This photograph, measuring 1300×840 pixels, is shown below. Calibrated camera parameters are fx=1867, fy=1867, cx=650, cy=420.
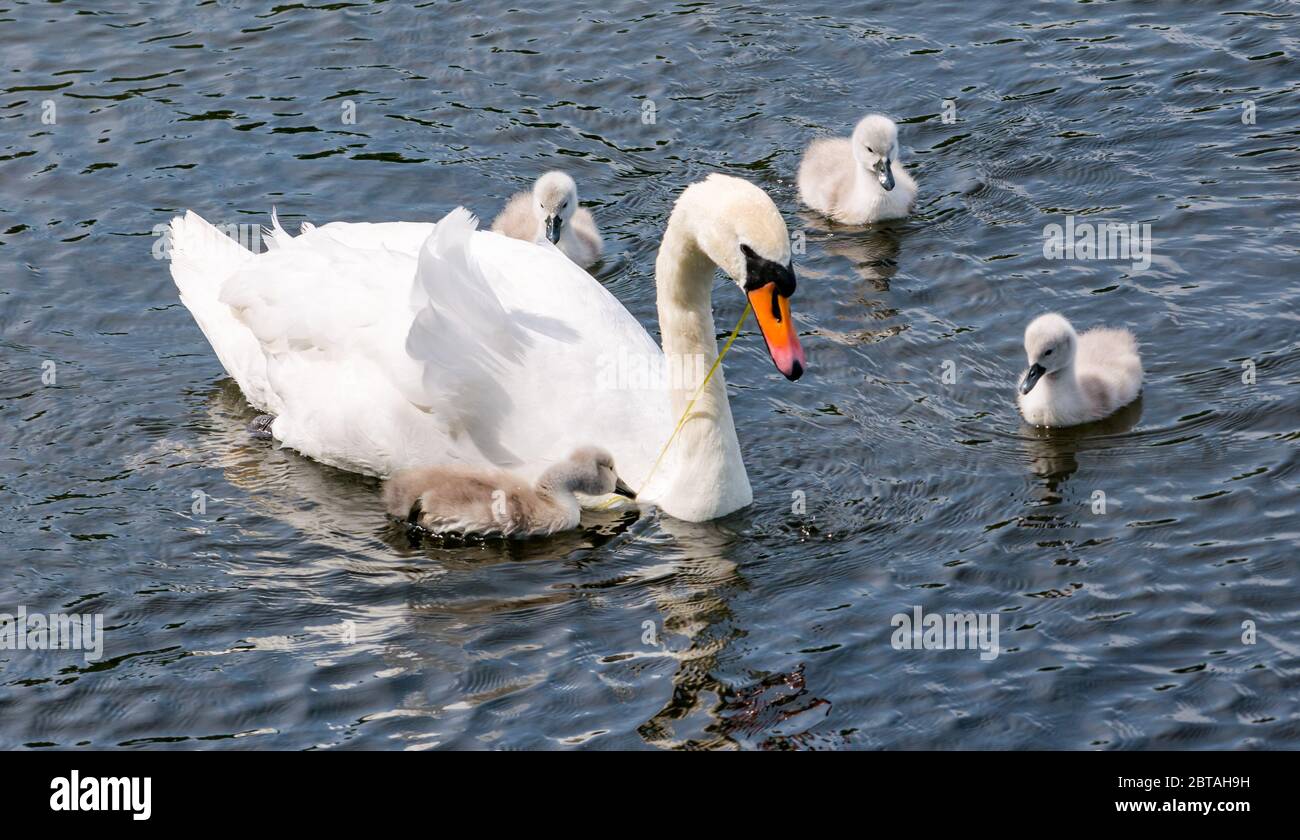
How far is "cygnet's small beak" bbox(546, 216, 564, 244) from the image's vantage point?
12.0 metres

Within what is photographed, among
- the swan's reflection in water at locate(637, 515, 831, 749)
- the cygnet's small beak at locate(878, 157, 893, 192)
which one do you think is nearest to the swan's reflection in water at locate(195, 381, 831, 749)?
the swan's reflection in water at locate(637, 515, 831, 749)

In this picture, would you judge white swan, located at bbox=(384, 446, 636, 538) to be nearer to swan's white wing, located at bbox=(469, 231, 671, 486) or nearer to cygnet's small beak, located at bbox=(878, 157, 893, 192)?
swan's white wing, located at bbox=(469, 231, 671, 486)

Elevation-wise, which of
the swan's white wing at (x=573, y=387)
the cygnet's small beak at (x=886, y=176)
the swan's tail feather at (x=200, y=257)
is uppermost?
the cygnet's small beak at (x=886, y=176)

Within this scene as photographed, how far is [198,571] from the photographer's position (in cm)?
905

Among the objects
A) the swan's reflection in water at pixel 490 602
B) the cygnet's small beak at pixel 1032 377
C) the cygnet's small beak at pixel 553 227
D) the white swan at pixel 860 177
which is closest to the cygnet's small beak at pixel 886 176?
the white swan at pixel 860 177

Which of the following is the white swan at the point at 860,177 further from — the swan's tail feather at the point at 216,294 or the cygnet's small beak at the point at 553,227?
the swan's tail feather at the point at 216,294

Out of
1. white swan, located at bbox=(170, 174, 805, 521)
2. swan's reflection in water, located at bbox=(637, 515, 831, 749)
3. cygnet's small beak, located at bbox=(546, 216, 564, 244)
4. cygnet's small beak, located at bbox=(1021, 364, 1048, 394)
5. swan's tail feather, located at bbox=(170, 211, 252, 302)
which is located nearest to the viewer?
swan's reflection in water, located at bbox=(637, 515, 831, 749)

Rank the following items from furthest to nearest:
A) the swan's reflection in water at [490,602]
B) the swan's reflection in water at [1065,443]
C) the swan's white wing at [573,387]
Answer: the swan's reflection in water at [1065,443] → the swan's white wing at [573,387] → the swan's reflection in water at [490,602]

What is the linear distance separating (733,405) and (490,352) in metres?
1.66

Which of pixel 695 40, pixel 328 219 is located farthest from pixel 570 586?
pixel 695 40

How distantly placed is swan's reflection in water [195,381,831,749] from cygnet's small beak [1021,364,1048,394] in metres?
1.92

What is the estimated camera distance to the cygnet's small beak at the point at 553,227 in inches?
472

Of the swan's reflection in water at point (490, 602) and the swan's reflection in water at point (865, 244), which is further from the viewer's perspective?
the swan's reflection in water at point (865, 244)

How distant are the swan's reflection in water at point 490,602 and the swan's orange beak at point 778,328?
1103mm
